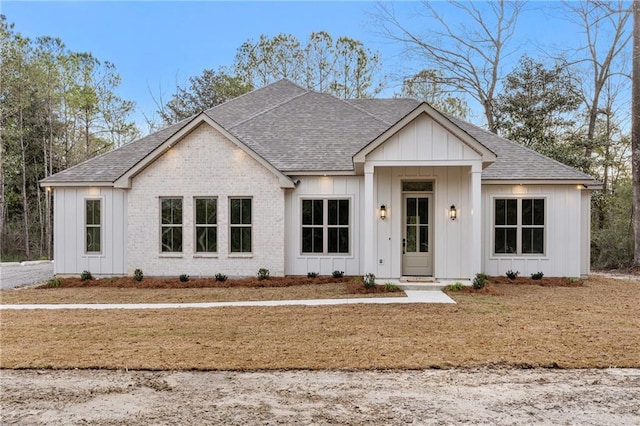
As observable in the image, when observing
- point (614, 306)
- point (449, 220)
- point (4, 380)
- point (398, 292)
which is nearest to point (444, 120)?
point (449, 220)

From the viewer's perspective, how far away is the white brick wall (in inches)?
518

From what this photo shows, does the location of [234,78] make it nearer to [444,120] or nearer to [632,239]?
[444,120]

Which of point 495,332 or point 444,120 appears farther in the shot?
point 444,120

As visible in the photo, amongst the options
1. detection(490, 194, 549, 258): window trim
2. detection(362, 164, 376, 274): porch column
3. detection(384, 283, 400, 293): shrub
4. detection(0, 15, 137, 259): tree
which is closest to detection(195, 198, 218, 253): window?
detection(362, 164, 376, 274): porch column

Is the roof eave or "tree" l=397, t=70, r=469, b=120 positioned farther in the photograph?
"tree" l=397, t=70, r=469, b=120

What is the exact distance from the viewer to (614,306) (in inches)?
365

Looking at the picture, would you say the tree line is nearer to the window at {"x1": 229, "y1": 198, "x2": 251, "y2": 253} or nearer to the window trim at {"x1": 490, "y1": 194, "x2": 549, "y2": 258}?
the window trim at {"x1": 490, "y1": 194, "x2": 549, "y2": 258}

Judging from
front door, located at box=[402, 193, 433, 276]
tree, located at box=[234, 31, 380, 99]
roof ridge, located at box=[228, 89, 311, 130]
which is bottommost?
front door, located at box=[402, 193, 433, 276]

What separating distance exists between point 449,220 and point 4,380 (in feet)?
34.3

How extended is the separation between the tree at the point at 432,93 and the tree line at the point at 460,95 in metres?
0.13

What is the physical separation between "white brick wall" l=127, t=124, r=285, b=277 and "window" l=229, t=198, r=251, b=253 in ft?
0.59

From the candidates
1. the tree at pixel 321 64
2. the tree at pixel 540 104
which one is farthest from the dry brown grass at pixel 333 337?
the tree at pixel 321 64

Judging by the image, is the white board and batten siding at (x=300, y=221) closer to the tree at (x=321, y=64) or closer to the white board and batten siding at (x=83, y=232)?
the white board and batten siding at (x=83, y=232)

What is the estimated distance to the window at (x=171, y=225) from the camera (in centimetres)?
1338
